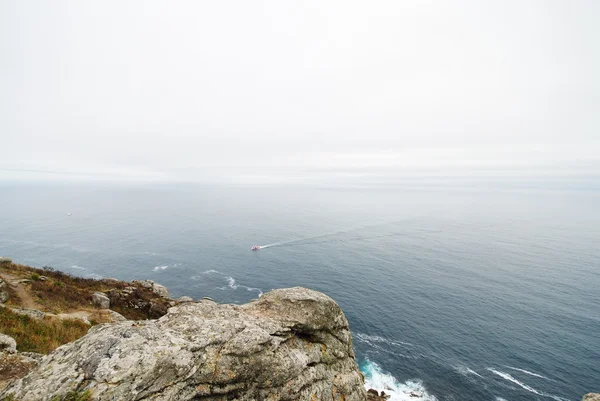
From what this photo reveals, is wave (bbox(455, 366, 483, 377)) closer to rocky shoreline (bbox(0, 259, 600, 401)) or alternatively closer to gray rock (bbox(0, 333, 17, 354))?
rocky shoreline (bbox(0, 259, 600, 401))

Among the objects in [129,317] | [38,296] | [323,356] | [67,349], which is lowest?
[129,317]

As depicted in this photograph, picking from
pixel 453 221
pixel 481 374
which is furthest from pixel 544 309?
→ pixel 453 221

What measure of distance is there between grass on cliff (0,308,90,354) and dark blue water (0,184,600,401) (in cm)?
4091

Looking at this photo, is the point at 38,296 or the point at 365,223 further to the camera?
the point at 365,223

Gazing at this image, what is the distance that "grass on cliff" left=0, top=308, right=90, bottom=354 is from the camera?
1812cm

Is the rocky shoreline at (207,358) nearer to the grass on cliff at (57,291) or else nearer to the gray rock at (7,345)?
the gray rock at (7,345)

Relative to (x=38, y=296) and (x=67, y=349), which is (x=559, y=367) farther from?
(x=38, y=296)

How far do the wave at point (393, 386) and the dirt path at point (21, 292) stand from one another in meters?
45.0

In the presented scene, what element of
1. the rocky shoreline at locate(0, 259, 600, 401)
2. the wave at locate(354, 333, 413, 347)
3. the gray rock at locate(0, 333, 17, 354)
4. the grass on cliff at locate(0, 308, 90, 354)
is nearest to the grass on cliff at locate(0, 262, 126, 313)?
the grass on cliff at locate(0, 308, 90, 354)

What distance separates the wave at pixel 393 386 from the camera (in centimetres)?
3869

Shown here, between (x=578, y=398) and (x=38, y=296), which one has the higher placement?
(x=38, y=296)

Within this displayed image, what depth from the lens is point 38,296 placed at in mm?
30094

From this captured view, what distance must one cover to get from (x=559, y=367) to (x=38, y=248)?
156 m

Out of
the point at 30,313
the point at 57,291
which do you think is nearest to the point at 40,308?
the point at 57,291
